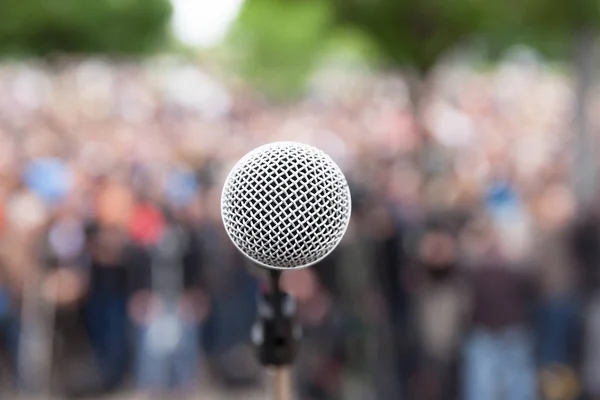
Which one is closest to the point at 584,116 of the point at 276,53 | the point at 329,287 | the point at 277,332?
the point at 329,287

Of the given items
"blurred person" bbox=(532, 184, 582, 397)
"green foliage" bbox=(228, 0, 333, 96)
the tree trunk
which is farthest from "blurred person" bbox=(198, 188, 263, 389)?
"green foliage" bbox=(228, 0, 333, 96)

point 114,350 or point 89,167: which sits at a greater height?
point 89,167

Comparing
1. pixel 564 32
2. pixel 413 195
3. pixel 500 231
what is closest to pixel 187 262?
pixel 413 195

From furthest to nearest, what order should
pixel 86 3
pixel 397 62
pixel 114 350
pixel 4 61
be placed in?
pixel 4 61 → pixel 86 3 → pixel 397 62 → pixel 114 350

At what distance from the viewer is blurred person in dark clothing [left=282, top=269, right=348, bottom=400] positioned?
6.73 metres

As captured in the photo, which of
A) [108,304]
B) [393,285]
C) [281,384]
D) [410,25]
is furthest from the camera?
[410,25]

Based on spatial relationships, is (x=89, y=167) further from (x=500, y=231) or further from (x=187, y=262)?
(x=500, y=231)

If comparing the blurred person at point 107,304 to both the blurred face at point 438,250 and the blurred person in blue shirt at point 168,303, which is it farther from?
the blurred face at point 438,250

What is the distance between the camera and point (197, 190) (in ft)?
28.7

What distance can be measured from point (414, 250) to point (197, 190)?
270 cm

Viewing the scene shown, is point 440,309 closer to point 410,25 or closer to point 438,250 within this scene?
point 438,250

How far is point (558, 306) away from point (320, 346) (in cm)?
187

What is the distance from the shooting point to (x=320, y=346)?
6848 millimetres

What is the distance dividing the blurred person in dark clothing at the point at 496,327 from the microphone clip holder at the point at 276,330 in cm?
411
